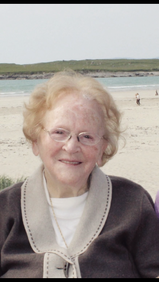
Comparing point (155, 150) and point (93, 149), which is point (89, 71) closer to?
point (155, 150)

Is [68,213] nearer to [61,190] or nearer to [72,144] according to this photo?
[61,190]

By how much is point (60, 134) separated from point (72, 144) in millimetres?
91

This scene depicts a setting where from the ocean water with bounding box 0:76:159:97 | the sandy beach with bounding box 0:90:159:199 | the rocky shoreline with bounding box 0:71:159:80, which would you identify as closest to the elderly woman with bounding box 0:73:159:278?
the sandy beach with bounding box 0:90:159:199

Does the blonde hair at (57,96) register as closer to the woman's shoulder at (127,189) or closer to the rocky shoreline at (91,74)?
the woman's shoulder at (127,189)

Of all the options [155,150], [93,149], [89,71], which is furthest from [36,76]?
[93,149]

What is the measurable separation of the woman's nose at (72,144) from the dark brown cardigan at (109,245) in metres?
0.39

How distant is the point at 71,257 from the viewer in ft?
6.23

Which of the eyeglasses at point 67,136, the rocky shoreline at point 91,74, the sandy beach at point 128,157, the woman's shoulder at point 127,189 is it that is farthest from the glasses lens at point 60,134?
the rocky shoreline at point 91,74

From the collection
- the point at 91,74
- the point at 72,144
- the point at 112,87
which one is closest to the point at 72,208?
the point at 72,144

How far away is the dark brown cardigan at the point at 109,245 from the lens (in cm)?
187

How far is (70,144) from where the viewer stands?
1.93 meters

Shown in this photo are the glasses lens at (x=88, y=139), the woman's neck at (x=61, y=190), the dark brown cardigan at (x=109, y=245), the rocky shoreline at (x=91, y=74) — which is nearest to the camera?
the dark brown cardigan at (x=109, y=245)

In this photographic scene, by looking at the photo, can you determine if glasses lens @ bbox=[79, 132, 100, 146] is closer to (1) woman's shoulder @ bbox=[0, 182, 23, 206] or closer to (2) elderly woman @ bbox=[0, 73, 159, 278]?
(2) elderly woman @ bbox=[0, 73, 159, 278]

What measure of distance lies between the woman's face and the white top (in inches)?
5.6
